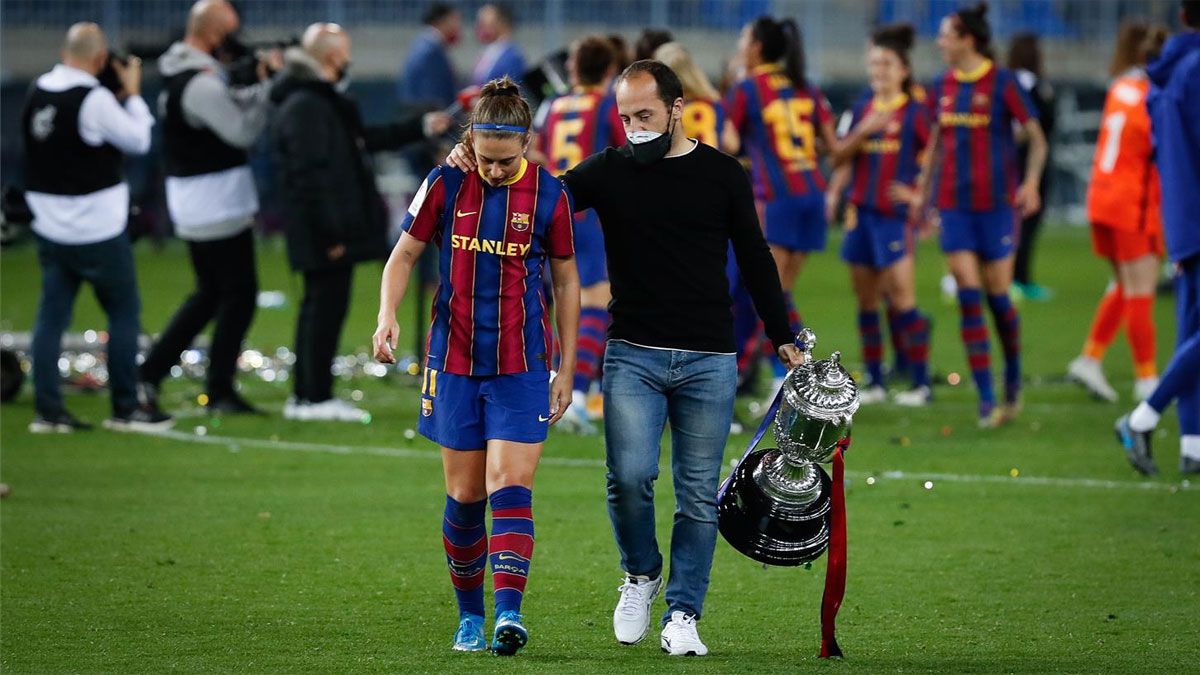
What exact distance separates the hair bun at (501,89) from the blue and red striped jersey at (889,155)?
20.2ft

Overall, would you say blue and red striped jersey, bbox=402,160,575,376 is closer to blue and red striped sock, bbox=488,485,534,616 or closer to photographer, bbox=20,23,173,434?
blue and red striped sock, bbox=488,485,534,616

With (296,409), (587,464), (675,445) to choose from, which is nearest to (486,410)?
(675,445)

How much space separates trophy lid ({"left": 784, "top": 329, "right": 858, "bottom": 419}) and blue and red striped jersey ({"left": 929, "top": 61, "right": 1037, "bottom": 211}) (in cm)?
526

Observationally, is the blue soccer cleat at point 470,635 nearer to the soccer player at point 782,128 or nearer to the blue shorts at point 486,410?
the blue shorts at point 486,410

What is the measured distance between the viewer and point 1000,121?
34.9ft

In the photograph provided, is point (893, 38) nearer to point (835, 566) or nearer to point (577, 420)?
point (577, 420)

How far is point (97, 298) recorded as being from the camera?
10273 millimetres

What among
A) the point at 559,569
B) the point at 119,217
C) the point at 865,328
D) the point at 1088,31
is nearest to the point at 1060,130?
the point at 1088,31

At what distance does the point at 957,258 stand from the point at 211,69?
4.49 metres

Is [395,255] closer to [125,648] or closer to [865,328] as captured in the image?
[125,648]

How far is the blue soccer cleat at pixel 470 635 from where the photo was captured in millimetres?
5531

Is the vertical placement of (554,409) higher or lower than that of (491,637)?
A: higher

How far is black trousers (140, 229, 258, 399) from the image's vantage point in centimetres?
1095

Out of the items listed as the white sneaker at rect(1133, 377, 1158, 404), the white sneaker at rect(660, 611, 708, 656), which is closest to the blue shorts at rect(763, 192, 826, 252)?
the white sneaker at rect(1133, 377, 1158, 404)
